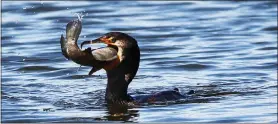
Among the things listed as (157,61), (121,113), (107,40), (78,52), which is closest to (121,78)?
(121,113)

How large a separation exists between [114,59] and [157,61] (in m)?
4.63

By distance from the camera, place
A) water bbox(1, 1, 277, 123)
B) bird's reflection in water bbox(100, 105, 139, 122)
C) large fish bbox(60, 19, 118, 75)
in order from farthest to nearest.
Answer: water bbox(1, 1, 277, 123), bird's reflection in water bbox(100, 105, 139, 122), large fish bbox(60, 19, 118, 75)

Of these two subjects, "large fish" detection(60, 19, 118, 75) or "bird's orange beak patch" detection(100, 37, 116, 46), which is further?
"bird's orange beak patch" detection(100, 37, 116, 46)

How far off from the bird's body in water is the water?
0.23 m

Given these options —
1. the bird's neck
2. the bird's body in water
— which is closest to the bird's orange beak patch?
the bird's body in water

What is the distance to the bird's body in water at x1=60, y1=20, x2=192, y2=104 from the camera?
1098cm

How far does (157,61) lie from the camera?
52.4 ft

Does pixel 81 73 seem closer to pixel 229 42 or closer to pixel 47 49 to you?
pixel 47 49

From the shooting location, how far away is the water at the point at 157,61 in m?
11.5

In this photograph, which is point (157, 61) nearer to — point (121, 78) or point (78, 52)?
point (121, 78)

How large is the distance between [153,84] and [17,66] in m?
2.36

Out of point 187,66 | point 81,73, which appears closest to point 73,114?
point 81,73

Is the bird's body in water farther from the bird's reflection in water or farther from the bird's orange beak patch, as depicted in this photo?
the bird's reflection in water

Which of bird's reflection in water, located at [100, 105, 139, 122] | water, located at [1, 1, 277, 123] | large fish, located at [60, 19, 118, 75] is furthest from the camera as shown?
water, located at [1, 1, 277, 123]
